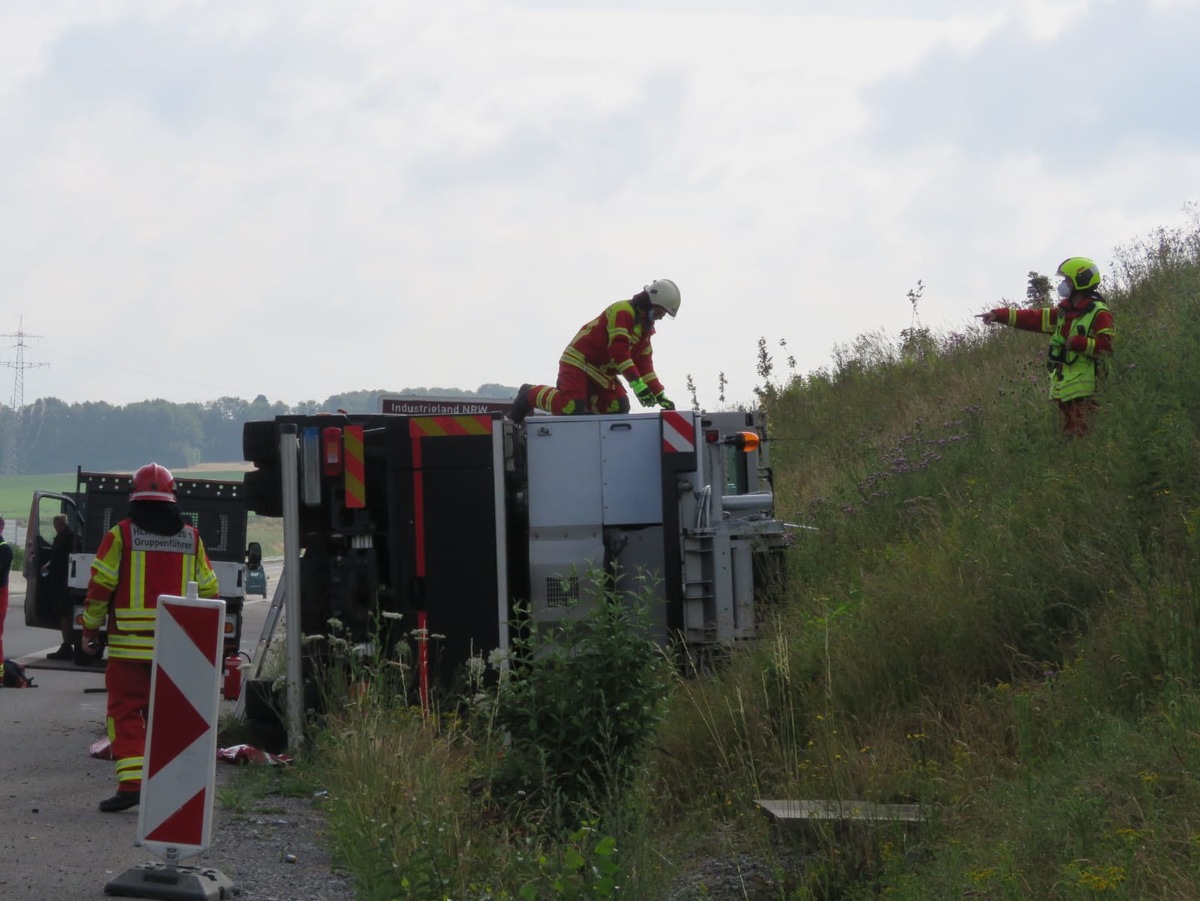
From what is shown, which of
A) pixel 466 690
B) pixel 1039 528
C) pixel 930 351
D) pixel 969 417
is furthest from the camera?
pixel 930 351

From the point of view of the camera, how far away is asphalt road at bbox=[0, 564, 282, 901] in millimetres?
5980

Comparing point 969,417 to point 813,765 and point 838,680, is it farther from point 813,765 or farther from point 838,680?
point 813,765

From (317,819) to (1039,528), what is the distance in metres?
3.98

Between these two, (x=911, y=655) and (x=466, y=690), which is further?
(x=466, y=690)

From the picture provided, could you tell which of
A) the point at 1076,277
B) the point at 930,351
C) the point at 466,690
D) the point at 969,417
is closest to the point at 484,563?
the point at 466,690

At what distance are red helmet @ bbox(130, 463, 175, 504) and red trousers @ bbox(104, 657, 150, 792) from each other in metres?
0.86

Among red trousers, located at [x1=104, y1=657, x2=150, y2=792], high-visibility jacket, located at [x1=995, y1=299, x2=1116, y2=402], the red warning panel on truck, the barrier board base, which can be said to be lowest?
the barrier board base

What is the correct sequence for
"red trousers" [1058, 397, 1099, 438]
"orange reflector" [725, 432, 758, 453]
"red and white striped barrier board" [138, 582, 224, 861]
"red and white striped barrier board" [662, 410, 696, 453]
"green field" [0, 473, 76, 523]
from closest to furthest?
"red and white striped barrier board" [138, 582, 224, 861] < "red and white striped barrier board" [662, 410, 696, 453] < "orange reflector" [725, 432, 758, 453] < "red trousers" [1058, 397, 1099, 438] < "green field" [0, 473, 76, 523]

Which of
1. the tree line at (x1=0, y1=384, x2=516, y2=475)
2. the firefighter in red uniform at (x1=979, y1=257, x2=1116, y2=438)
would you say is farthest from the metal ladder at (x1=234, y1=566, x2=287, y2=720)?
the tree line at (x1=0, y1=384, x2=516, y2=475)

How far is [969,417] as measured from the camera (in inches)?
503

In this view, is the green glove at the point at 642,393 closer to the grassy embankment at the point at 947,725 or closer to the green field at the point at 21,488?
the grassy embankment at the point at 947,725

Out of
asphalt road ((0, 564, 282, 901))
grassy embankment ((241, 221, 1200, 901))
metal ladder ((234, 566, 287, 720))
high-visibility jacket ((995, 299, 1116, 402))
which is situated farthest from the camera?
high-visibility jacket ((995, 299, 1116, 402))

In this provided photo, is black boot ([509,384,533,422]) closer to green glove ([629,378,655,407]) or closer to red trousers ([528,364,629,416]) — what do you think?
red trousers ([528,364,629,416])

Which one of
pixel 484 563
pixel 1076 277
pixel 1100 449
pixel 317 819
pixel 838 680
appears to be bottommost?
pixel 317 819
